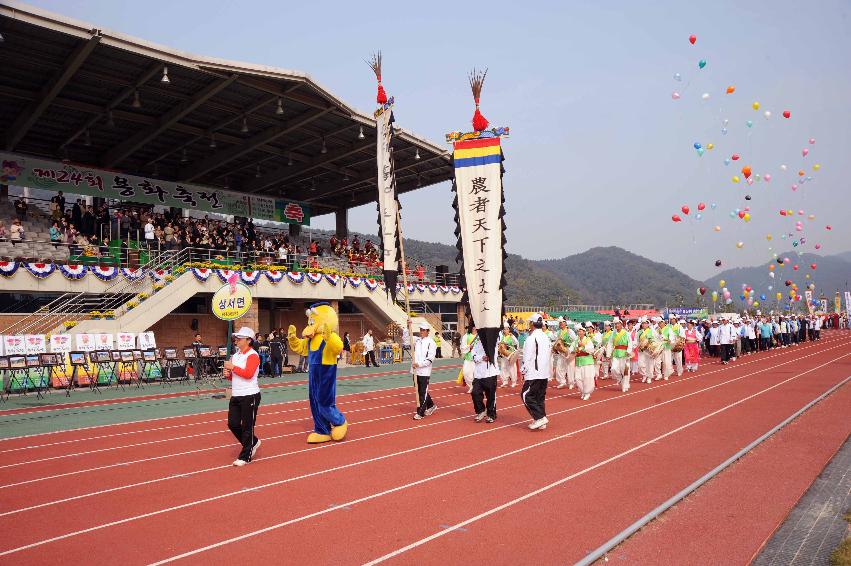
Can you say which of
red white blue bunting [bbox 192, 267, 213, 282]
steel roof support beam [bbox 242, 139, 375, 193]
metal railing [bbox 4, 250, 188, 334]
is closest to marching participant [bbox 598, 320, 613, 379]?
A: red white blue bunting [bbox 192, 267, 213, 282]

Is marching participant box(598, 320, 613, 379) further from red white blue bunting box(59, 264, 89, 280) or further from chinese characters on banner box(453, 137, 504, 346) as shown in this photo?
red white blue bunting box(59, 264, 89, 280)

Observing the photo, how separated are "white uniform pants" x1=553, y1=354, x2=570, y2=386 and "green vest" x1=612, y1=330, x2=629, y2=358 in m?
1.35

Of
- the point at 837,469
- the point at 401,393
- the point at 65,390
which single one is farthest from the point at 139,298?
the point at 837,469

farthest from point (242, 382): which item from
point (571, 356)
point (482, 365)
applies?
point (571, 356)

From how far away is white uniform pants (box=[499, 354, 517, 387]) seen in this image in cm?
1740

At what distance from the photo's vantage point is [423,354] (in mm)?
11484

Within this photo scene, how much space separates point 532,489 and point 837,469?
349 centimetres

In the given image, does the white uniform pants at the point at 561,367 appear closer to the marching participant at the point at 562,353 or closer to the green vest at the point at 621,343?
the marching participant at the point at 562,353

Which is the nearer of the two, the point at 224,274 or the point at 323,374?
the point at 323,374

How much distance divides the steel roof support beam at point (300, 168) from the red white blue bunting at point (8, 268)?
44.5ft

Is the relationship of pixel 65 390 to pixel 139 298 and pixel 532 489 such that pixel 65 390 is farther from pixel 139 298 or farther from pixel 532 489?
pixel 532 489

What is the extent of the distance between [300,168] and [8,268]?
14005 millimetres

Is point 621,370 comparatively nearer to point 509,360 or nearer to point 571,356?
point 571,356

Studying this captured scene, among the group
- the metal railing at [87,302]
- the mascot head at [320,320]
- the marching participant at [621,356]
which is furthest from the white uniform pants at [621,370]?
the metal railing at [87,302]
